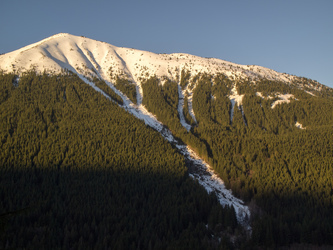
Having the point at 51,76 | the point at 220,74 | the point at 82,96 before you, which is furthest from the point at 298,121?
the point at 51,76

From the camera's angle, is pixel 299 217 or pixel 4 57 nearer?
pixel 299 217

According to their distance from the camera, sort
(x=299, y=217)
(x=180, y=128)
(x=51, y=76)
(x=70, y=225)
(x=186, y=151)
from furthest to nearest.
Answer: (x=51, y=76) < (x=180, y=128) < (x=186, y=151) < (x=299, y=217) < (x=70, y=225)

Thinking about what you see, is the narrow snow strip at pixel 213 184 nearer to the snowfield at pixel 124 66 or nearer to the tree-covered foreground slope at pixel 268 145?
the snowfield at pixel 124 66

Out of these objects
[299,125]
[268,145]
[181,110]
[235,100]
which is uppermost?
[235,100]

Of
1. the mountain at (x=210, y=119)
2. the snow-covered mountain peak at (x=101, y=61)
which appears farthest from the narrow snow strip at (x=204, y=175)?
the snow-covered mountain peak at (x=101, y=61)

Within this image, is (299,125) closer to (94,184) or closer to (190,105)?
(190,105)

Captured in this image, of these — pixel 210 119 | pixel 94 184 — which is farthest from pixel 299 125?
pixel 94 184

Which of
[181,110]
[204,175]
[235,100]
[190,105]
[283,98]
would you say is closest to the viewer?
[204,175]

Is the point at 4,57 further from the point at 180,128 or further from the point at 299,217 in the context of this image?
the point at 299,217
